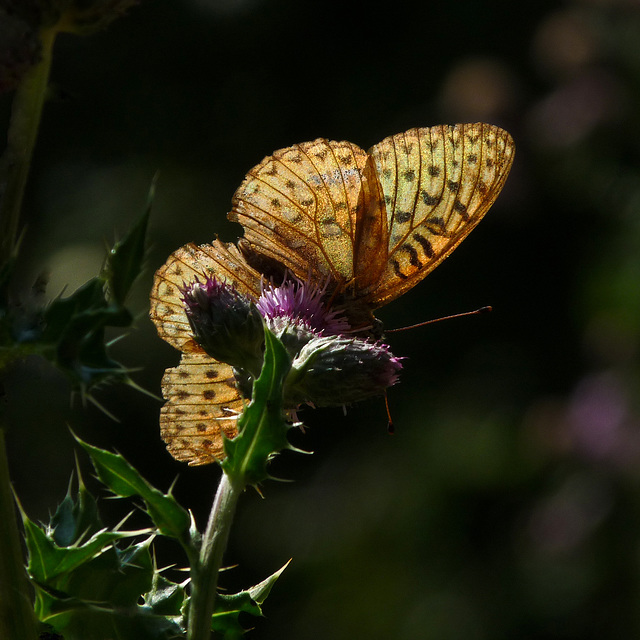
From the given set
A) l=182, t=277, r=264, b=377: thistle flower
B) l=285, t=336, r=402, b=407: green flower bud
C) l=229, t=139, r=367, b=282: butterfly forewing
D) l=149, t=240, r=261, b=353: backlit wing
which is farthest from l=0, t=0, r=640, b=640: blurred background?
l=285, t=336, r=402, b=407: green flower bud

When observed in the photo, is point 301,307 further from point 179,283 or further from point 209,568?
point 209,568

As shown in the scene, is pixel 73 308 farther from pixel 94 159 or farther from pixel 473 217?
pixel 94 159

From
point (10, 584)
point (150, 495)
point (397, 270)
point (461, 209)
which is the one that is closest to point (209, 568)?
point (150, 495)

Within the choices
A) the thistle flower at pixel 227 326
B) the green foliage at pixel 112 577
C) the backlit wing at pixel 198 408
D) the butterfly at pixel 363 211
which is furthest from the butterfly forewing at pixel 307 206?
the green foliage at pixel 112 577

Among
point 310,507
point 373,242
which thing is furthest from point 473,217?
point 310,507

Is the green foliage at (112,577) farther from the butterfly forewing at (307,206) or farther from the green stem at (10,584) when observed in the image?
the butterfly forewing at (307,206)
